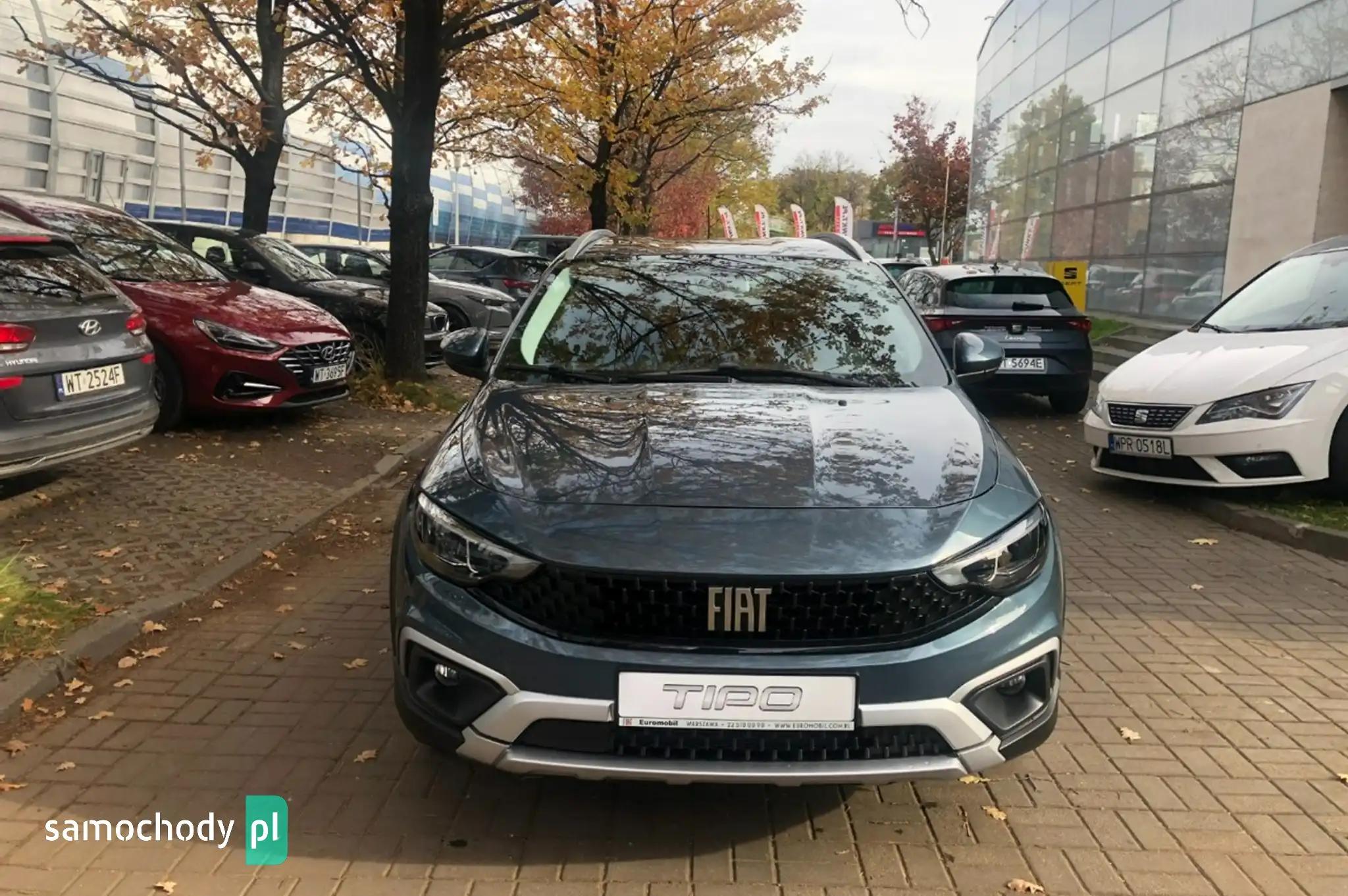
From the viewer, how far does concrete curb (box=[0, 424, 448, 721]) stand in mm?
3766

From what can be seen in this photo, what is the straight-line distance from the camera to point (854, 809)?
124 inches

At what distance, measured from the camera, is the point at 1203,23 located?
17781 millimetres

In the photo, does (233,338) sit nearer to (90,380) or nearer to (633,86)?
(90,380)

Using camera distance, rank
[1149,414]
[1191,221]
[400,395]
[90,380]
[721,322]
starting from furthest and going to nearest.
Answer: [1191,221] → [400,395] → [1149,414] → [90,380] → [721,322]

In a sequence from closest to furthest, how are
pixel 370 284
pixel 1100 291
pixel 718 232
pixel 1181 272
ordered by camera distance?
pixel 370 284 → pixel 1181 272 → pixel 1100 291 → pixel 718 232

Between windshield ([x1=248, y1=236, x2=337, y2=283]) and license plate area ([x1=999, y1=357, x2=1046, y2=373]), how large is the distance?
24.6 feet

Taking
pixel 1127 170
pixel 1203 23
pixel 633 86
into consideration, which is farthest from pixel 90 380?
pixel 1127 170

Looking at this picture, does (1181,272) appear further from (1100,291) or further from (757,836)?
(757,836)

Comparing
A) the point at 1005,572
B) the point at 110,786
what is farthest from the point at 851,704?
the point at 110,786

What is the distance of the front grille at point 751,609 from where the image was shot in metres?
2.61

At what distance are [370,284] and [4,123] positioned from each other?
12.0 metres

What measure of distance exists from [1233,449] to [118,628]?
6333 mm

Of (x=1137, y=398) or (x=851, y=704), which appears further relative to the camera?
(x=1137, y=398)

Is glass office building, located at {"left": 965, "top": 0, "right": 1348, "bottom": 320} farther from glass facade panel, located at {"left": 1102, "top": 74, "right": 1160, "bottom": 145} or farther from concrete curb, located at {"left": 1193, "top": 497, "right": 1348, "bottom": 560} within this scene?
concrete curb, located at {"left": 1193, "top": 497, "right": 1348, "bottom": 560}
